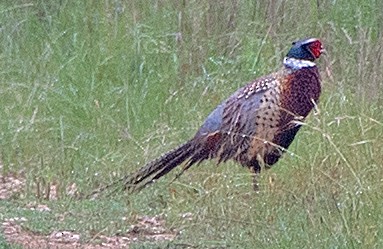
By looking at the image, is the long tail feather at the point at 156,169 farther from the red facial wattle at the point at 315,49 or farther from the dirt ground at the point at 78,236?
the red facial wattle at the point at 315,49

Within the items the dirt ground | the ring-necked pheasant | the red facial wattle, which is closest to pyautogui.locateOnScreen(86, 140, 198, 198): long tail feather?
the ring-necked pheasant

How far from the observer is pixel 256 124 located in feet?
22.1

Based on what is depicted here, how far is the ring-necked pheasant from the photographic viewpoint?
6.70 metres

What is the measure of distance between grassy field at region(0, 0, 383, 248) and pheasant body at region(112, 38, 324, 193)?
106 mm

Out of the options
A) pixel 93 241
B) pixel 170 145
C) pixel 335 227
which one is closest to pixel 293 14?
pixel 170 145

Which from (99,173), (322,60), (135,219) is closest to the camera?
(135,219)

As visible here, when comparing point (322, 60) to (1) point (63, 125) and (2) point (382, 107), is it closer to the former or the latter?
(2) point (382, 107)

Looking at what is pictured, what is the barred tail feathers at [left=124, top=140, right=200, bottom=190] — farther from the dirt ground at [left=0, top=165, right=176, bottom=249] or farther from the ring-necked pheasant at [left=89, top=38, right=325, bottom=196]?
the dirt ground at [left=0, top=165, right=176, bottom=249]

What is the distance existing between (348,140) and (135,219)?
1.20 metres

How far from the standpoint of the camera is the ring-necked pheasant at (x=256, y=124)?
22.0 feet

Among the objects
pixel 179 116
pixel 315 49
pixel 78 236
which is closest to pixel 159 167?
pixel 78 236

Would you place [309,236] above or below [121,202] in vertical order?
above

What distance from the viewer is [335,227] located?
506 centimetres

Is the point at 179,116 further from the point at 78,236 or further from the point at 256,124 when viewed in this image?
the point at 78,236
